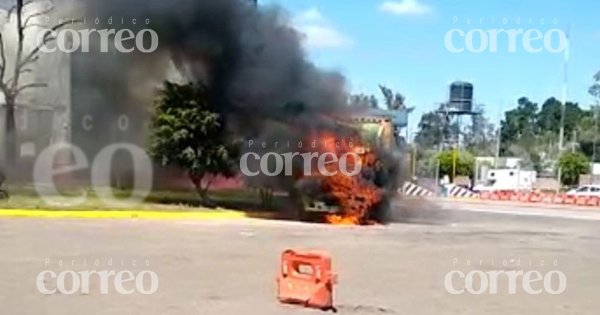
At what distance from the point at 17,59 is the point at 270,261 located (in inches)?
611

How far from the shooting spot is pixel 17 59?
2548 centimetres

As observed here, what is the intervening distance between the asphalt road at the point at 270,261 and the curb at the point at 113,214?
1129 mm

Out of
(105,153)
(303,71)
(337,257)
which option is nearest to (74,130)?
(105,153)

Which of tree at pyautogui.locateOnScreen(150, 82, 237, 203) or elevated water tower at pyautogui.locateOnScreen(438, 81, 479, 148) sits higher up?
elevated water tower at pyautogui.locateOnScreen(438, 81, 479, 148)

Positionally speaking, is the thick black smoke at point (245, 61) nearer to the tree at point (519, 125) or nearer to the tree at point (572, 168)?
the tree at point (572, 168)

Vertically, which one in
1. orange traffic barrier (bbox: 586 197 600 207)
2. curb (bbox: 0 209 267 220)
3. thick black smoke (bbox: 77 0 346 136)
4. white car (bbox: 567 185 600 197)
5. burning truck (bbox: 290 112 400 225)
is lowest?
orange traffic barrier (bbox: 586 197 600 207)

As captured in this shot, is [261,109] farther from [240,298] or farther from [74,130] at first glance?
[240,298]

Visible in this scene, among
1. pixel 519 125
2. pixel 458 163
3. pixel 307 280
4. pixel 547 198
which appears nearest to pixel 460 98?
pixel 458 163

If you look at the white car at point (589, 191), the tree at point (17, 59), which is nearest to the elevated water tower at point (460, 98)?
the white car at point (589, 191)

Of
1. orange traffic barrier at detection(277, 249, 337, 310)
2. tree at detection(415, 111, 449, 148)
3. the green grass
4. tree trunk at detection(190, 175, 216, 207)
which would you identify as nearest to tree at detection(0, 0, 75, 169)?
the green grass

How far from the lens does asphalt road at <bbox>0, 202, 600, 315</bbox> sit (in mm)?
9180

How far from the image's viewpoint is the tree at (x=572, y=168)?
2285 inches

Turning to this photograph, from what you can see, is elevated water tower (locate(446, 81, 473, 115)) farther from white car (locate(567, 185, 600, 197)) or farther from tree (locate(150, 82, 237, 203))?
tree (locate(150, 82, 237, 203))

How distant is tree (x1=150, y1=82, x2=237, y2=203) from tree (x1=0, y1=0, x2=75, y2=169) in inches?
160
